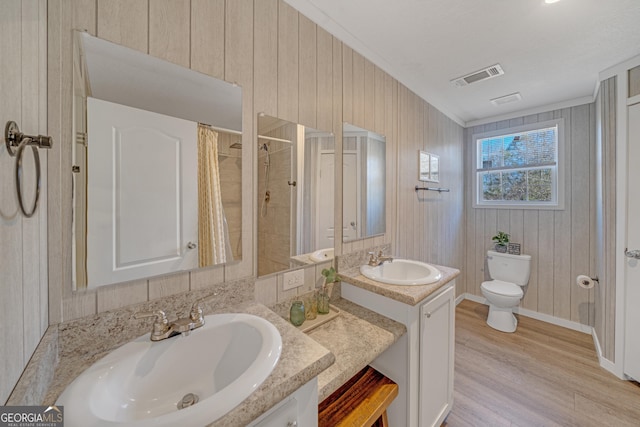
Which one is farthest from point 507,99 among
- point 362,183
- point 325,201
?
point 325,201

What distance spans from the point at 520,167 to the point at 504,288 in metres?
1.52

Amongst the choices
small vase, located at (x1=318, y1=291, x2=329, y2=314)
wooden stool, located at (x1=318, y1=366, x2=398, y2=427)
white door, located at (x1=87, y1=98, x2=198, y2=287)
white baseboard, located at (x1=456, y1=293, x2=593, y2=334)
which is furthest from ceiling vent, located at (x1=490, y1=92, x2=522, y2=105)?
white door, located at (x1=87, y1=98, x2=198, y2=287)

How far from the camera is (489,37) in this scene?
161cm

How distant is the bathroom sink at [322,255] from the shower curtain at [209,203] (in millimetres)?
548

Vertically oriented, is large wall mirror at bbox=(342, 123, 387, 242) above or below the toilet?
above

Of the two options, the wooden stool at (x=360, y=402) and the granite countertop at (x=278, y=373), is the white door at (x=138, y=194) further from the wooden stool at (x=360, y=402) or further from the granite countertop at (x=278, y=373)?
the wooden stool at (x=360, y=402)

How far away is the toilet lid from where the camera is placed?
97.2 inches

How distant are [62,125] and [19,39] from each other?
259mm

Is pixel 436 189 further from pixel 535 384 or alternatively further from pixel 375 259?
pixel 535 384

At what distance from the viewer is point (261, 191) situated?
1.19m

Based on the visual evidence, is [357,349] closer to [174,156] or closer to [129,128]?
[174,156]

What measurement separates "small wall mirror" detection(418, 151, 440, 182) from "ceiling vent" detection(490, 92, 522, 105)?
85cm

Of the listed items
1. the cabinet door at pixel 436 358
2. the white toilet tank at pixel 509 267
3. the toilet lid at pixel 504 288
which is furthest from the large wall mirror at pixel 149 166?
the white toilet tank at pixel 509 267

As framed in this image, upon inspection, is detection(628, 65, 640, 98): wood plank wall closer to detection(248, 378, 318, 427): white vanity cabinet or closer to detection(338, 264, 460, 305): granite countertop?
detection(338, 264, 460, 305): granite countertop
